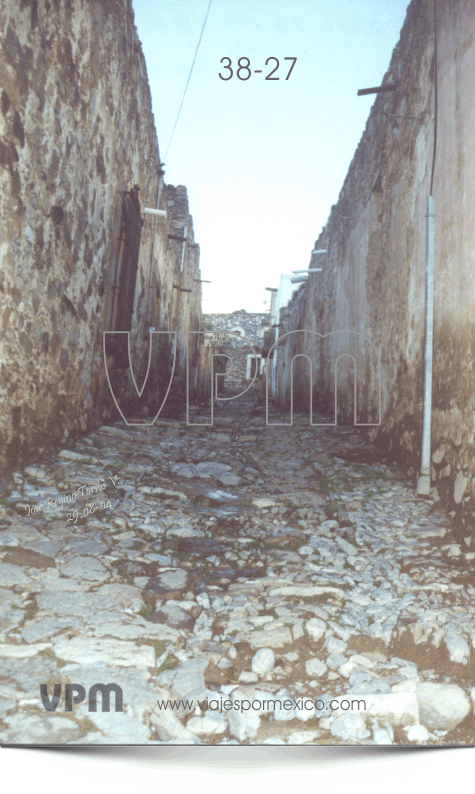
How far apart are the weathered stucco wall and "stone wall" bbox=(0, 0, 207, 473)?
2323 millimetres

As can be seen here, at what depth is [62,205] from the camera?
3.59 meters

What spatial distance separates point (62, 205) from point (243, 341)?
84.7 feet

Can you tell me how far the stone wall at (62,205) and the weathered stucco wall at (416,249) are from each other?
7.62 feet

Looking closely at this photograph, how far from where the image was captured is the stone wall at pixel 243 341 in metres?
29.0

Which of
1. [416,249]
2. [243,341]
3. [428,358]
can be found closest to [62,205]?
[416,249]

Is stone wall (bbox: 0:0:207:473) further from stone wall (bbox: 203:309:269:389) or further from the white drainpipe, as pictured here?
stone wall (bbox: 203:309:269:389)

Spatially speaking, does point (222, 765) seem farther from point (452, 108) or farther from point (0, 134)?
point (452, 108)

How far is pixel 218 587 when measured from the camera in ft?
6.88

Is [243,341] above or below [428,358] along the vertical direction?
above

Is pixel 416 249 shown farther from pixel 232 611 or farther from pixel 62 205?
pixel 232 611

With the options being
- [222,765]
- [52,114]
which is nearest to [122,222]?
[52,114]

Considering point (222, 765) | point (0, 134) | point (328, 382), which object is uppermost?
point (0, 134)

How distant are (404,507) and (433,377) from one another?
77cm

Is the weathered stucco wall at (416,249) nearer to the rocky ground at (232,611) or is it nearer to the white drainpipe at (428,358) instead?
the white drainpipe at (428,358)
